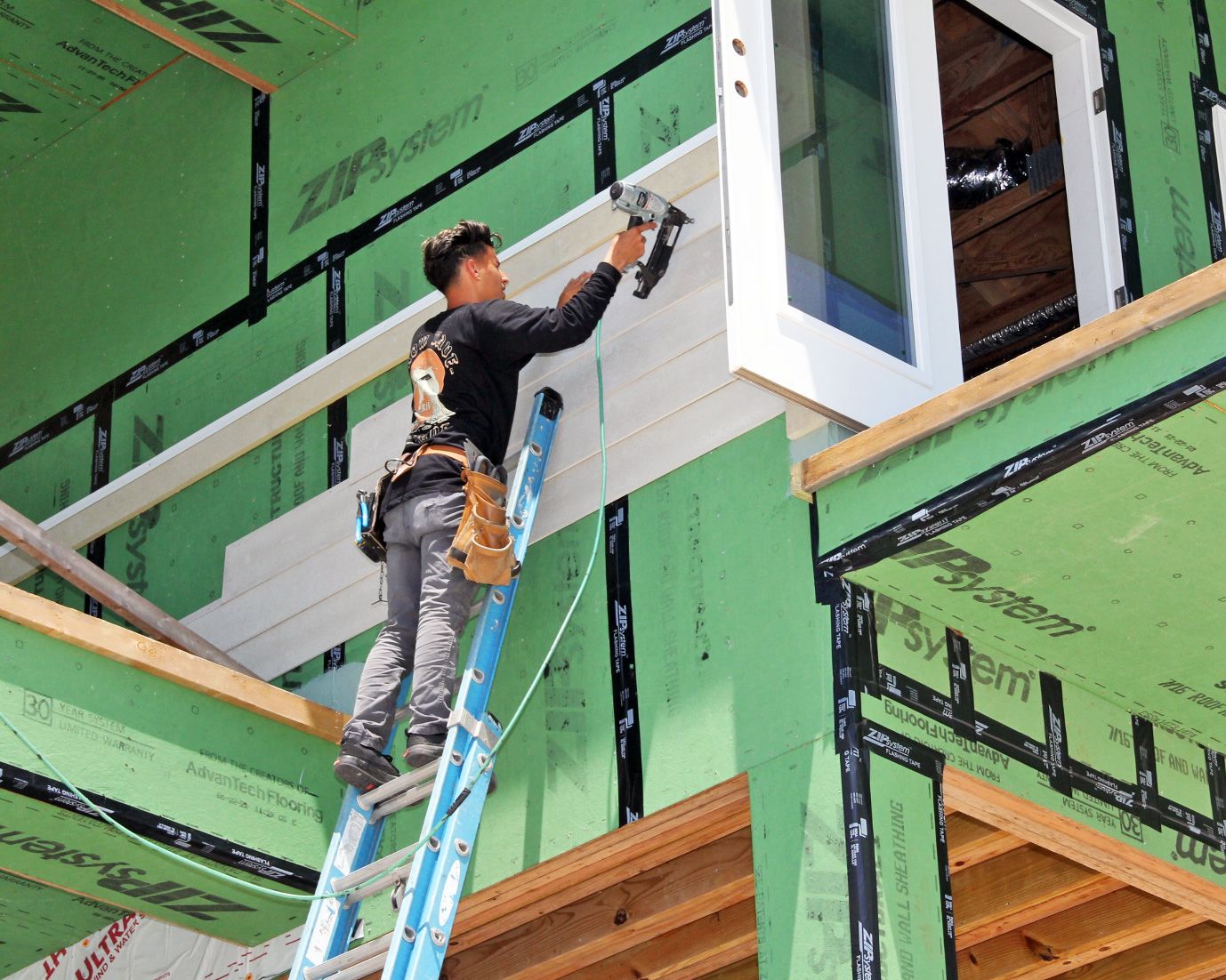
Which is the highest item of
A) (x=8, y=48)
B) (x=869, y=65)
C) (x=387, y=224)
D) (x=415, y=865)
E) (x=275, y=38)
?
(x=8, y=48)

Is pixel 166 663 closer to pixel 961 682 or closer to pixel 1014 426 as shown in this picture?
pixel 961 682

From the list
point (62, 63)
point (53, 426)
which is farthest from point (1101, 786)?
point (62, 63)

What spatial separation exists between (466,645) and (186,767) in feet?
2.60

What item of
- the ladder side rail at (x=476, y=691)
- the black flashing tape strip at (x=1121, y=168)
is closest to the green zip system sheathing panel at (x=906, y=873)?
the ladder side rail at (x=476, y=691)

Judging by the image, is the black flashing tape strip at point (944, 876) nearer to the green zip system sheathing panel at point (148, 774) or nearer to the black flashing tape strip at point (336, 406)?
the green zip system sheathing panel at point (148, 774)

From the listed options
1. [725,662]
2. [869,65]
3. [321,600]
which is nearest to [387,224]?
[321,600]

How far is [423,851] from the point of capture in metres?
4.32

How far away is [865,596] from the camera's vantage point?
436 centimetres

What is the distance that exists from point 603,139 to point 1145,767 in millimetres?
2258

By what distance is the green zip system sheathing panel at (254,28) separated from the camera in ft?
21.1

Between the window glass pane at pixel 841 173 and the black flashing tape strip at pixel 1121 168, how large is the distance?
2.68 ft

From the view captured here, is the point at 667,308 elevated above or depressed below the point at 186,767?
above

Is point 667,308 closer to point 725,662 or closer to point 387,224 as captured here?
point 725,662

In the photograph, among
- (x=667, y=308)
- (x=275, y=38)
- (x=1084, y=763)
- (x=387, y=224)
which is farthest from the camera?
(x=275, y=38)
